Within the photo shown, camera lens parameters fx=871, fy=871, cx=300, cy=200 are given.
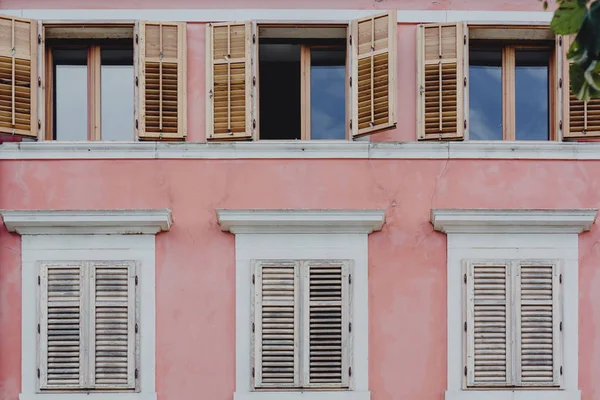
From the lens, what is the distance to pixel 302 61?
9727 mm

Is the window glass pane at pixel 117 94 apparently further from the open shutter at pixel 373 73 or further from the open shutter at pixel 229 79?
the open shutter at pixel 373 73

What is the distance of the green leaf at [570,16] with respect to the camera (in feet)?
12.6

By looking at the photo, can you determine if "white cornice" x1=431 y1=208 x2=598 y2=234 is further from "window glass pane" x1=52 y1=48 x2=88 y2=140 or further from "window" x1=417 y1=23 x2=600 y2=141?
"window glass pane" x1=52 y1=48 x2=88 y2=140

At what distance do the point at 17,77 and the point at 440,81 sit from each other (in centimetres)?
445

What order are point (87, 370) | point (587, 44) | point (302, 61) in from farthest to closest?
1. point (302, 61)
2. point (87, 370)
3. point (587, 44)

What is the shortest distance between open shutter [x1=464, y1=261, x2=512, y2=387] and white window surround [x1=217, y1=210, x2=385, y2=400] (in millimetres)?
1064

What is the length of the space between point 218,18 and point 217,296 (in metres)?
2.99

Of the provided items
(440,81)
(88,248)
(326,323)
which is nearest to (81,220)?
(88,248)

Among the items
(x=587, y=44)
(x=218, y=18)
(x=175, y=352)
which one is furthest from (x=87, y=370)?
(x=587, y=44)

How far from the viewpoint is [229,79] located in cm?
925

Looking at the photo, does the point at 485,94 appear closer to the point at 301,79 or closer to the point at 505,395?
the point at 301,79

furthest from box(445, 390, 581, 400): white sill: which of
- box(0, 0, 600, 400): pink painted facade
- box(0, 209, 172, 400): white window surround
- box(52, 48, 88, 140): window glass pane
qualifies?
box(52, 48, 88, 140): window glass pane

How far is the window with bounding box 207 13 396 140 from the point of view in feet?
30.1

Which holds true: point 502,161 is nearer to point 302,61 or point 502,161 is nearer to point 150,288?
point 302,61
